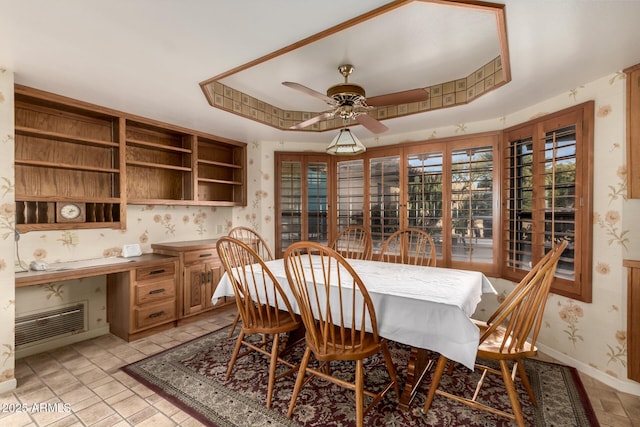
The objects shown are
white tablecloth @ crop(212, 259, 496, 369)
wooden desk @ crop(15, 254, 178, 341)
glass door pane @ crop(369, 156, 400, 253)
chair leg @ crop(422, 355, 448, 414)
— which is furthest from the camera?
glass door pane @ crop(369, 156, 400, 253)

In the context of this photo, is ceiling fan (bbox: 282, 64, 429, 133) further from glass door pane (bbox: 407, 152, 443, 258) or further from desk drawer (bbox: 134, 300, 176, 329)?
desk drawer (bbox: 134, 300, 176, 329)

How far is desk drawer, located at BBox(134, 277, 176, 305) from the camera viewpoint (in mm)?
2889

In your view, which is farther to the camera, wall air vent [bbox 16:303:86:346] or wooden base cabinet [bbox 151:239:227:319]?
wooden base cabinet [bbox 151:239:227:319]

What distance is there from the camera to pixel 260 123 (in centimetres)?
331

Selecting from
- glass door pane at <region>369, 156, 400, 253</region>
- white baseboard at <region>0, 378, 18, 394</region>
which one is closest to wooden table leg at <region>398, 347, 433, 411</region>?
glass door pane at <region>369, 156, 400, 253</region>

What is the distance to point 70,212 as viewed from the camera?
2.73 meters

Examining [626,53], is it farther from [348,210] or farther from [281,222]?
[281,222]

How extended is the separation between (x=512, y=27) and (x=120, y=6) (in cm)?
198

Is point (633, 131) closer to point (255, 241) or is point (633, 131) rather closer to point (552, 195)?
point (552, 195)

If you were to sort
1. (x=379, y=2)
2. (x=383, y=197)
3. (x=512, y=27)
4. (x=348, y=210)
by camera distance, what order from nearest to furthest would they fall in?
(x=379, y=2), (x=512, y=27), (x=383, y=197), (x=348, y=210)

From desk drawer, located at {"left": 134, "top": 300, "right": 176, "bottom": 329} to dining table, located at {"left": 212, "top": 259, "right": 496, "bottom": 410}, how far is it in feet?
5.22

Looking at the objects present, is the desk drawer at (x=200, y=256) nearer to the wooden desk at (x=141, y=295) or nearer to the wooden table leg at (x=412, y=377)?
the wooden desk at (x=141, y=295)

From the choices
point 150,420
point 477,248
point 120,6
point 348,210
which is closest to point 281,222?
point 348,210

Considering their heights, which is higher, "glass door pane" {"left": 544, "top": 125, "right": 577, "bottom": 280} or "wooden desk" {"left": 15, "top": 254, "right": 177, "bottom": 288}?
"glass door pane" {"left": 544, "top": 125, "right": 577, "bottom": 280}
